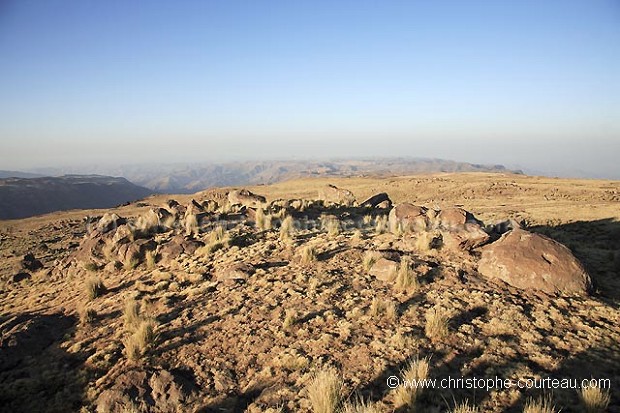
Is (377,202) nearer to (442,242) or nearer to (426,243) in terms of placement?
(442,242)

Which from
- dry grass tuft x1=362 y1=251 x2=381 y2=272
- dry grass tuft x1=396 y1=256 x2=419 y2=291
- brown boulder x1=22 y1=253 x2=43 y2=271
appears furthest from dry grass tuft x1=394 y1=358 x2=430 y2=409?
brown boulder x1=22 y1=253 x2=43 y2=271

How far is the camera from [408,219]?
14.6 m

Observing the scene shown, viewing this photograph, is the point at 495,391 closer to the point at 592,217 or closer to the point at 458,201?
the point at 592,217

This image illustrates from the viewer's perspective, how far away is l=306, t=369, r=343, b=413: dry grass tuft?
204 inches

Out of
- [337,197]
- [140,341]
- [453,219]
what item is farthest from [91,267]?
[337,197]

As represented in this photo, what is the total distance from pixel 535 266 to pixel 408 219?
576 centimetres

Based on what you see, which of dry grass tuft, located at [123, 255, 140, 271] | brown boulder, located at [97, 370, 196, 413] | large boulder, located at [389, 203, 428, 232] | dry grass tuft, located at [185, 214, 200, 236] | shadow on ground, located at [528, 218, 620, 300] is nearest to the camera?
brown boulder, located at [97, 370, 196, 413]

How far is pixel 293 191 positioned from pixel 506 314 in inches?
1602

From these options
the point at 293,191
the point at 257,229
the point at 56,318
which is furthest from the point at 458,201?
the point at 56,318

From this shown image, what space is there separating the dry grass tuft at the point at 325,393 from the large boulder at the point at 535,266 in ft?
20.2

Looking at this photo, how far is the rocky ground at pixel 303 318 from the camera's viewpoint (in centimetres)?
604

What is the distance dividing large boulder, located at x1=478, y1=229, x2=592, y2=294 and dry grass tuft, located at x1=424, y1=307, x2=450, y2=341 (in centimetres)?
301

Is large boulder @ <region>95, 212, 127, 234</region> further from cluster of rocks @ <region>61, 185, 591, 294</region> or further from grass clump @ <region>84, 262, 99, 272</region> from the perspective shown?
grass clump @ <region>84, 262, 99, 272</region>

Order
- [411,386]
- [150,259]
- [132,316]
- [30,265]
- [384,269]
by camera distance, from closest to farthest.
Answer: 1. [411,386]
2. [132,316]
3. [384,269]
4. [150,259]
5. [30,265]
